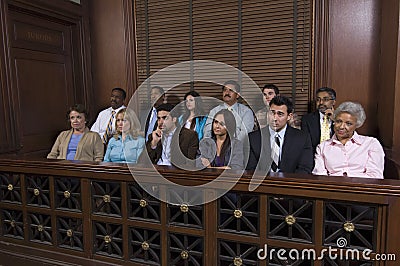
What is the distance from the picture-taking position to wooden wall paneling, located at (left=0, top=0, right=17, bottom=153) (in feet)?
9.56

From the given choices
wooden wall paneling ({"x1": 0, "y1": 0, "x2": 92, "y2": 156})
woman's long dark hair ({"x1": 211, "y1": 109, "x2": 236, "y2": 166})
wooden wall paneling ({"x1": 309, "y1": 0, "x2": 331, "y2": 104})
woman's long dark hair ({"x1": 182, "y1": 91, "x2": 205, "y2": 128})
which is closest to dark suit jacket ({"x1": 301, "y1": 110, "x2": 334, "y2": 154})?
wooden wall paneling ({"x1": 309, "y1": 0, "x2": 331, "y2": 104})

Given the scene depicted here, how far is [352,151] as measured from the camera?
211 centimetres

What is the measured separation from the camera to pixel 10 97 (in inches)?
118

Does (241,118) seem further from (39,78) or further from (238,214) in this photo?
(39,78)

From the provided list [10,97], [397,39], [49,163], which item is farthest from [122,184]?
[397,39]

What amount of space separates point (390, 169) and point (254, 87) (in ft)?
5.51

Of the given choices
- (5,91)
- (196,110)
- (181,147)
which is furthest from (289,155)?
(5,91)

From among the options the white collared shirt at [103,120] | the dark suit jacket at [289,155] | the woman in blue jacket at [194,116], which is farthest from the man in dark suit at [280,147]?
the white collared shirt at [103,120]

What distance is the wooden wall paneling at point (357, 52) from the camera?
10.2 feet

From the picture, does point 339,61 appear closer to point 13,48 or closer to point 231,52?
point 231,52

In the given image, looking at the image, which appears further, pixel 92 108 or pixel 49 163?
pixel 92 108

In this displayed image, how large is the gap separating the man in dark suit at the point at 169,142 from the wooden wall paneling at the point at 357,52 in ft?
5.80

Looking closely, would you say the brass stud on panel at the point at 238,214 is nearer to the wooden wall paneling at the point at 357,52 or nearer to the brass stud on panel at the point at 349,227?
the brass stud on panel at the point at 349,227

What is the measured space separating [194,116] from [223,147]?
941 millimetres
